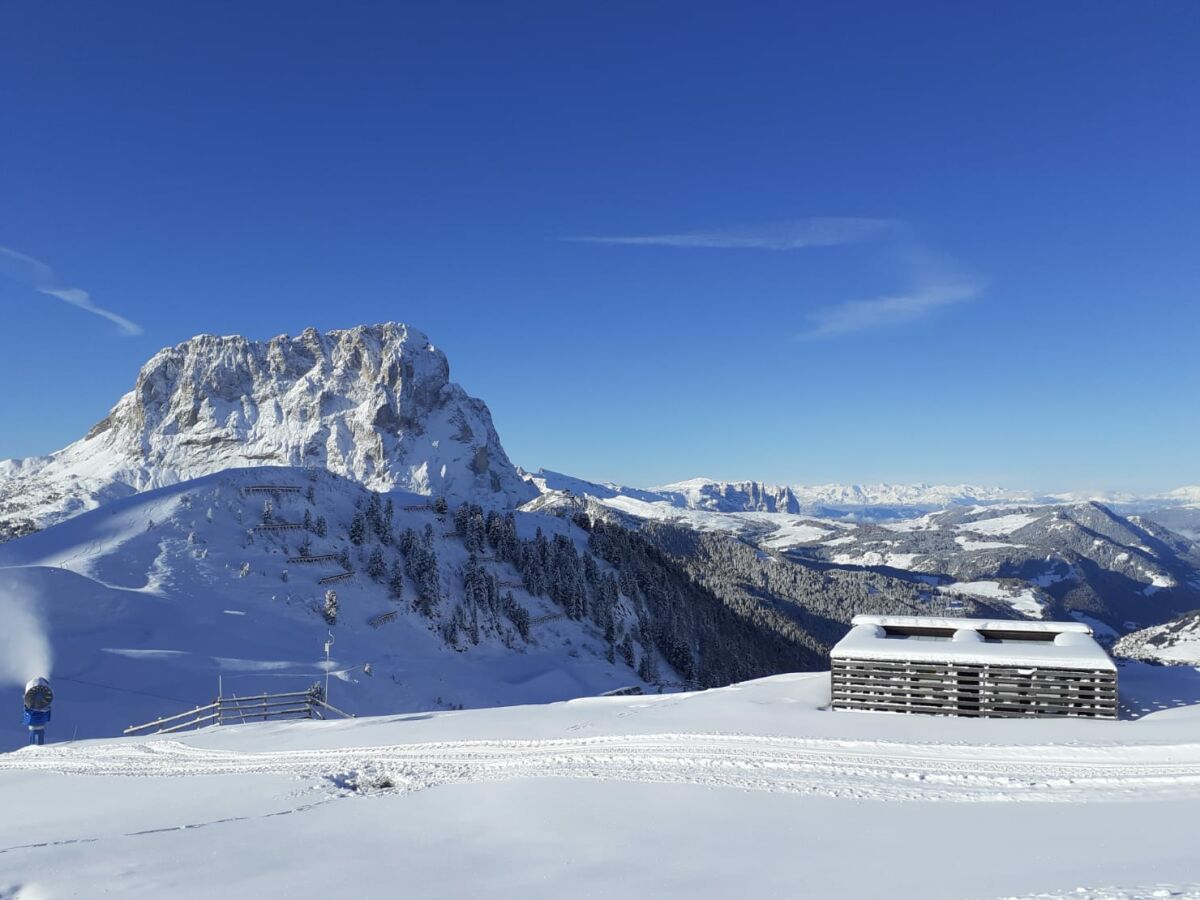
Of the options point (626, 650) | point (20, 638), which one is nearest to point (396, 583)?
point (20, 638)

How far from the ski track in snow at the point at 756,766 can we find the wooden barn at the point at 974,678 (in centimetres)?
480

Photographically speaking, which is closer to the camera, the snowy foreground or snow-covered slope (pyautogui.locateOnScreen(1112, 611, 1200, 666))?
the snowy foreground

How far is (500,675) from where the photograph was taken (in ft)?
160

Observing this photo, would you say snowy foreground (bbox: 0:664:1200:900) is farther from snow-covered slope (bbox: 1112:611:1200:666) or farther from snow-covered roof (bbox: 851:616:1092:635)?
snow-covered slope (bbox: 1112:611:1200:666)

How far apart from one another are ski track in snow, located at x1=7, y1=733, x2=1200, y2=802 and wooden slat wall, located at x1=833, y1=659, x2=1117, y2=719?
188 inches

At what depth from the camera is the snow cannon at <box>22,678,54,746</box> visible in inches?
898

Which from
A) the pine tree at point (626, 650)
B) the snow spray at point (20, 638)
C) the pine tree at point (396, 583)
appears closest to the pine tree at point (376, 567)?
the pine tree at point (396, 583)

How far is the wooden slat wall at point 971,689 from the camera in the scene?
19688mm

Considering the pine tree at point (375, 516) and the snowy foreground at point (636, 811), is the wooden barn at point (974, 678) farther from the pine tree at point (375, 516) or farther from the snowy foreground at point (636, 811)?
the pine tree at point (375, 516)

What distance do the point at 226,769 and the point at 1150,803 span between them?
18.8 m

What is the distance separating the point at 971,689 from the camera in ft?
66.9

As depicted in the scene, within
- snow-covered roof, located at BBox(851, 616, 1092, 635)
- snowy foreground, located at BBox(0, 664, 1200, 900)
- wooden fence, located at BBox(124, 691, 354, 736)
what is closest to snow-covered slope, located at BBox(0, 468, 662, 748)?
wooden fence, located at BBox(124, 691, 354, 736)

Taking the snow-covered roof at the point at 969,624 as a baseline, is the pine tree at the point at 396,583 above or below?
below

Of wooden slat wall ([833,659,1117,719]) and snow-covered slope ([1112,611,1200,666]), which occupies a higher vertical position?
wooden slat wall ([833,659,1117,719])
